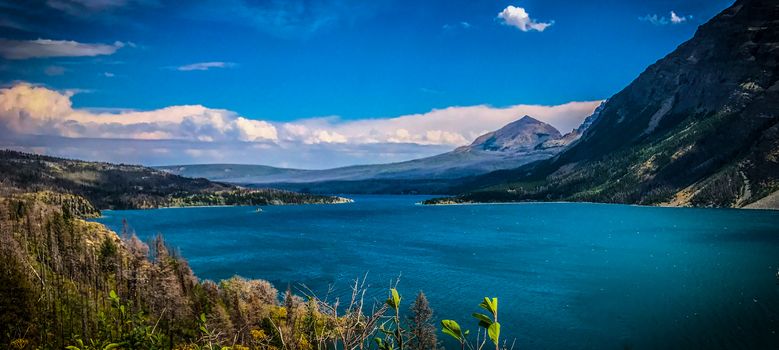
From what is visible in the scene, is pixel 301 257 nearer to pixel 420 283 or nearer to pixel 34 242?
pixel 420 283

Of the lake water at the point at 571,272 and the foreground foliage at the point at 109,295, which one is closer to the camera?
the foreground foliage at the point at 109,295

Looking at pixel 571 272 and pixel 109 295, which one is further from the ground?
pixel 109 295

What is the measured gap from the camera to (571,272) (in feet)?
339

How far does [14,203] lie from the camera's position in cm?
9262

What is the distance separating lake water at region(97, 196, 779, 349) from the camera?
60875mm

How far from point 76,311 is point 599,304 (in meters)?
68.6

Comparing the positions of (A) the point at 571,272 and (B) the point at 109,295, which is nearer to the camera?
(B) the point at 109,295

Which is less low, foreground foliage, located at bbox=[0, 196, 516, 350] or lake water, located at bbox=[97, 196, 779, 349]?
foreground foliage, located at bbox=[0, 196, 516, 350]

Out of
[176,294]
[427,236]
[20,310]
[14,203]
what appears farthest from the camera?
[427,236]

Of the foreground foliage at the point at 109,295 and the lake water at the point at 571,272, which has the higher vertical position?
the foreground foliage at the point at 109,295

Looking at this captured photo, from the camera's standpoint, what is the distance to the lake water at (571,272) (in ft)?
200

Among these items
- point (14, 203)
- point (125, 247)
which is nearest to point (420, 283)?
point (125, 247)

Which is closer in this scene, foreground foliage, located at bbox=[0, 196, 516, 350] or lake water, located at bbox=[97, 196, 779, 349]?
foreground foliage, located at bbox=[0, 196, 516, 350]

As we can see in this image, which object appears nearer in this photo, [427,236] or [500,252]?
[500,252]
